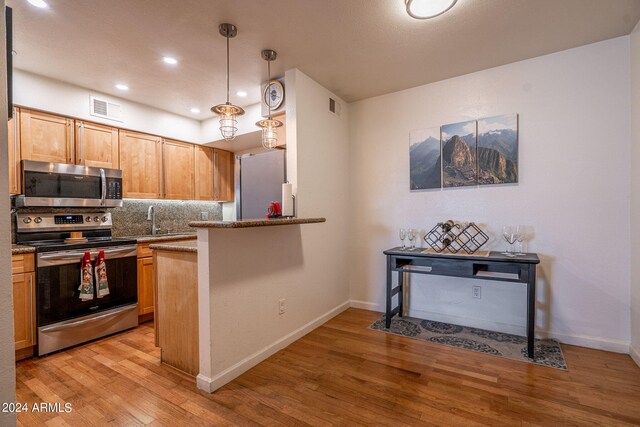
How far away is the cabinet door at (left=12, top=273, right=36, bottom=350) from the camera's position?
249cm

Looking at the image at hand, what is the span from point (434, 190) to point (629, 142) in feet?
5.05

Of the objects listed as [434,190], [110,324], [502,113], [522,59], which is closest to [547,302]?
[434,190]

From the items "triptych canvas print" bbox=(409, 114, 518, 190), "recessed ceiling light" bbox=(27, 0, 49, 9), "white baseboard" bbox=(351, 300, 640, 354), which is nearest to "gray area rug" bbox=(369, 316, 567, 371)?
"white baseboard" bbox=(351, 300, 640, 354)

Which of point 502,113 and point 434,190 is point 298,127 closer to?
point 434,190

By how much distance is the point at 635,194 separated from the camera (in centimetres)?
234

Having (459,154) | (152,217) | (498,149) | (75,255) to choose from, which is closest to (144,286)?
(75,255)

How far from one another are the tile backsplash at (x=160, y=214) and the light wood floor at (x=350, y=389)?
1.62 meters

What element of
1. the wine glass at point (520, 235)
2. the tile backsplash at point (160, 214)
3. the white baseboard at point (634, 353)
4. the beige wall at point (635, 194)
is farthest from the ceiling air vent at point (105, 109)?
the white baseboard at point (634, 353)

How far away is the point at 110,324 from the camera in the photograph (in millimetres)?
3018

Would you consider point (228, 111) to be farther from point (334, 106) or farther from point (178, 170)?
point (178, 170)

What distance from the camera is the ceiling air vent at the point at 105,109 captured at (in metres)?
3.35

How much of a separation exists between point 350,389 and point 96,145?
11.7 ft

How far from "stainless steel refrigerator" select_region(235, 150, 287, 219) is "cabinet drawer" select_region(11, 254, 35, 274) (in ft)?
5.91

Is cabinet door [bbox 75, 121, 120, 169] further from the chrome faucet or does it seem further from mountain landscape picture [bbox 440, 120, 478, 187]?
mountain landscape picture [bbox 440, 120, 478, 187]
